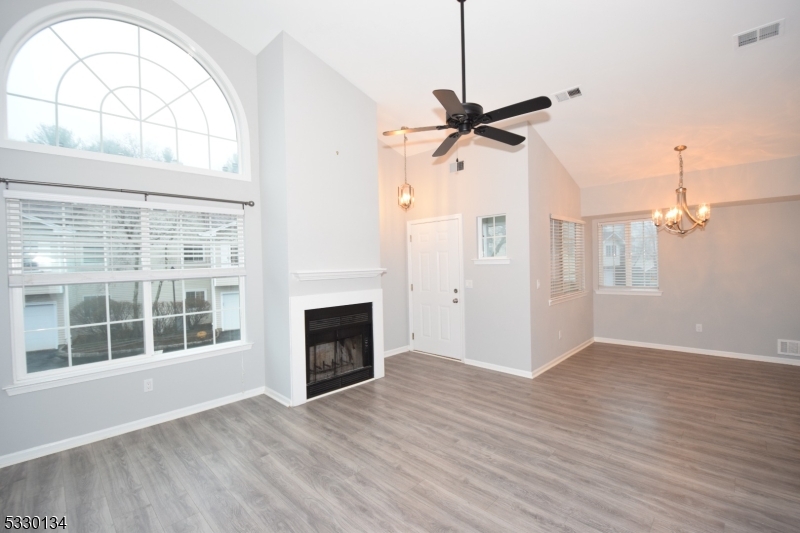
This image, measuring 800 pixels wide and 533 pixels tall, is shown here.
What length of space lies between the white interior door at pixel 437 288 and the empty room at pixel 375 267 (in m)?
0.09

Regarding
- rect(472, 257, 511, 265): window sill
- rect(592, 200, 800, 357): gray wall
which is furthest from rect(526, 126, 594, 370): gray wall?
rect(592, 200, 800, 357): gray wall

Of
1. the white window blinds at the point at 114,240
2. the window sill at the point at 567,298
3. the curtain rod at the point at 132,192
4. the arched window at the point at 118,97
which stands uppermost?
the arched window at the point at 118,97

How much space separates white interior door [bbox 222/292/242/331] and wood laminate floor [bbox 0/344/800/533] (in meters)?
0.87

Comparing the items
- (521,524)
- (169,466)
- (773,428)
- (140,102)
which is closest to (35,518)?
(169,466)

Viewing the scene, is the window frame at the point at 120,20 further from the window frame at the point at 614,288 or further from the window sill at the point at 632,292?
the window sill at the point at 632,292

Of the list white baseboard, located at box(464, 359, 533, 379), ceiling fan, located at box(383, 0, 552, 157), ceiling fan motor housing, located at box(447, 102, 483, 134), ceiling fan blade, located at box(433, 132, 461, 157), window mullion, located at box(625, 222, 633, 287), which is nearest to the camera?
ceiling fan, located at box(383, 0, 552, 157)

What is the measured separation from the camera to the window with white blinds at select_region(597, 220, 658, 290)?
5871 millimetres

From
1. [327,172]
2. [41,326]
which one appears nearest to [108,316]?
[41,326]

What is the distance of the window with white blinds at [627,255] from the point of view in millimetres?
5871

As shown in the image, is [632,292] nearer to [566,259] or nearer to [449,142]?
[566,259]

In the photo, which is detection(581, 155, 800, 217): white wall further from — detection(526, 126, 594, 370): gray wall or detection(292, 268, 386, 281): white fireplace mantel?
detection(292, 268, 386, 281): white fireplace mantel

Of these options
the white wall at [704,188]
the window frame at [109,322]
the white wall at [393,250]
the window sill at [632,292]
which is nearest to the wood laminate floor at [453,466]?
the window frame at [109,322]

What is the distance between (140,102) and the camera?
11.3 ft

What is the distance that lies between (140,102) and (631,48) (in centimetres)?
462
